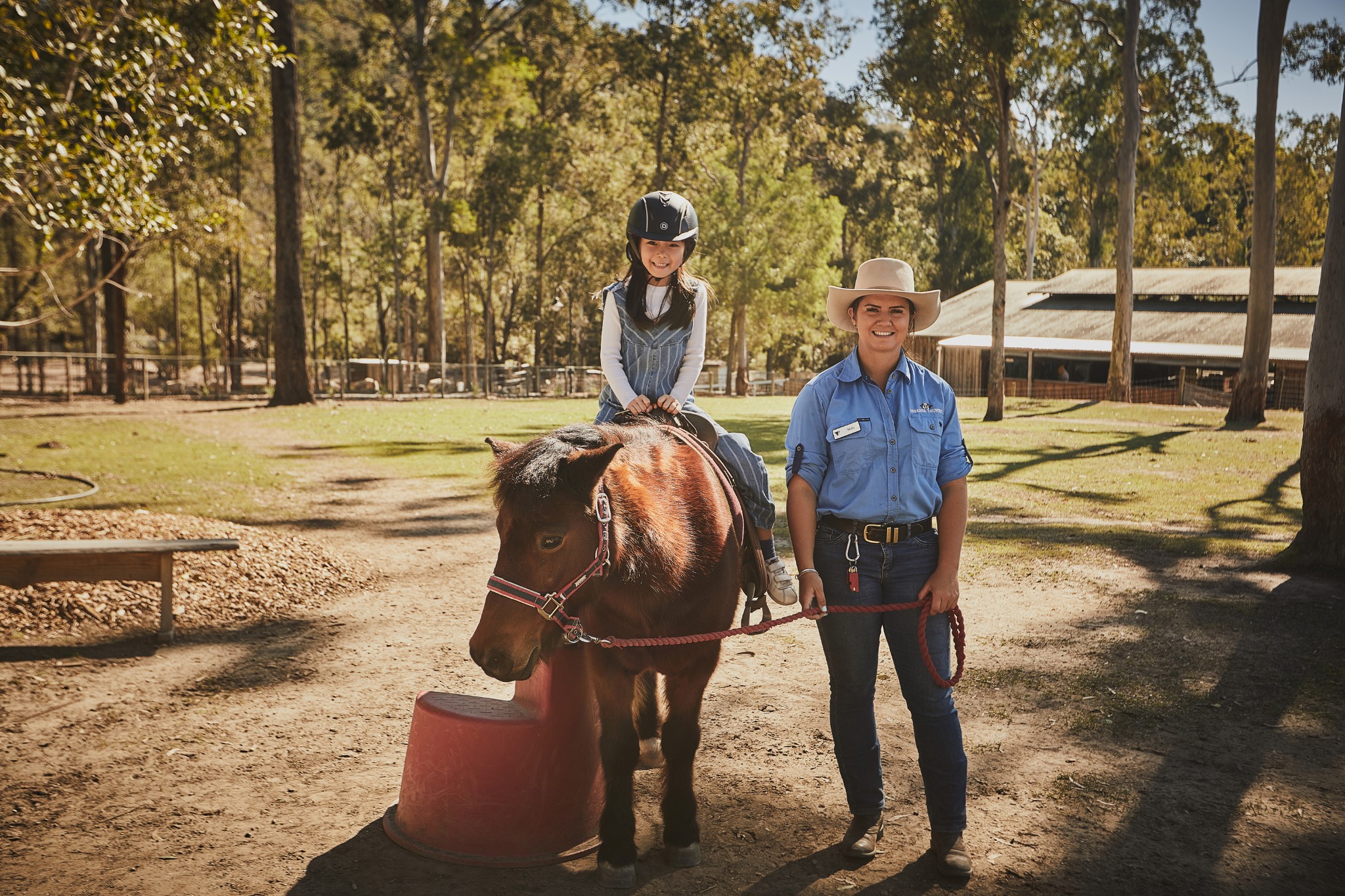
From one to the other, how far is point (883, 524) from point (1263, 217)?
2424 cm

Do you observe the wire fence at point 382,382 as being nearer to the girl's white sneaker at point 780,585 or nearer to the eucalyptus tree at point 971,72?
the eucalyptus tree at point 971,72

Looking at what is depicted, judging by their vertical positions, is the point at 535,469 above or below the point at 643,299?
below

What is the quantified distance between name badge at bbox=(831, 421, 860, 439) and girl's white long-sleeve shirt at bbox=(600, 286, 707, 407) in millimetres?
1086

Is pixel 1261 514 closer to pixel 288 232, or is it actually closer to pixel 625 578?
pixel 625 578

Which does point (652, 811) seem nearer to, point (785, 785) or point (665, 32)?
point (785, 785)

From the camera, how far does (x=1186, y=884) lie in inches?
133

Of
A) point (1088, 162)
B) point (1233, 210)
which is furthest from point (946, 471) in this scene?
point (1233, 210)

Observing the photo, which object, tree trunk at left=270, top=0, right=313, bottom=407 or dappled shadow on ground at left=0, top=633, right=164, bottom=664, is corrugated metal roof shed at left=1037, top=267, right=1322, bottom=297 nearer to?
tree trunk at left=270, top=0, right=313, bottom=407

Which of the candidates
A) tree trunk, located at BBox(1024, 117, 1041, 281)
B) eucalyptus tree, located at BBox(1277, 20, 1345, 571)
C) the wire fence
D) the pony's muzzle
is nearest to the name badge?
the pony's muzzle

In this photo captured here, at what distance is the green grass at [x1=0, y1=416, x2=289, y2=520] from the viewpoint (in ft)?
36.0

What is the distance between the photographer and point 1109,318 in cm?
4097

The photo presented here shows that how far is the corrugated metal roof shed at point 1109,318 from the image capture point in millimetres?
36781

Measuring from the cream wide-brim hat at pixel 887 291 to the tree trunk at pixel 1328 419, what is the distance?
5.93 m

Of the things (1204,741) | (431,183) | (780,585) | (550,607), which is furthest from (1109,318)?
(550,607)
